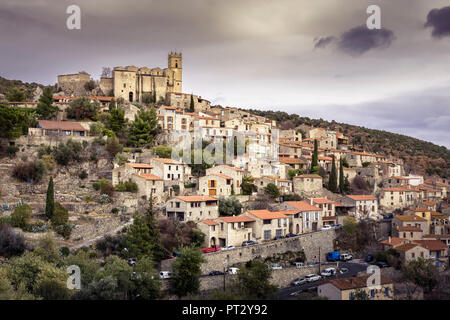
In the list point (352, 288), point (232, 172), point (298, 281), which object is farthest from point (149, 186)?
point (352, 288)

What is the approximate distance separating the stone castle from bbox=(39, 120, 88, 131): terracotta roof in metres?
16.3

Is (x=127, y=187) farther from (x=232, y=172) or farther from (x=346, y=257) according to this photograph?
(x=346, y=257)

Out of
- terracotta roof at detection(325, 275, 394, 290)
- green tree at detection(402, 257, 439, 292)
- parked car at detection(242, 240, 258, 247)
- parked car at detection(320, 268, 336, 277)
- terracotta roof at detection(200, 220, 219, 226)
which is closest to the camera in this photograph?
terracotta roof at detection(325, 275, 394, 290)

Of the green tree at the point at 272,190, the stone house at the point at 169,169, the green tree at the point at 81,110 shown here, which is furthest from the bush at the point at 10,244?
the green tree at the point at 81,110

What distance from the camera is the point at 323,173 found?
60.4 metres

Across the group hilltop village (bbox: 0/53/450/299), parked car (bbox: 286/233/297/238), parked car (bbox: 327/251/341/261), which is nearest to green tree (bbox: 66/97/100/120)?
hilltop village (bbox: 0/53/450/299)

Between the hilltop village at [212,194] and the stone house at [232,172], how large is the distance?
0.32ft

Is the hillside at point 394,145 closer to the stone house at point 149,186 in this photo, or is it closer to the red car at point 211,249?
the stone house at point 149,186

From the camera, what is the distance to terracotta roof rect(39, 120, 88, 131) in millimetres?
54550

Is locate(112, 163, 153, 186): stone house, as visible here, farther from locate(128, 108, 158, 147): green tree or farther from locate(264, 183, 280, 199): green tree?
locate(264, 183, 280, 199): green tree

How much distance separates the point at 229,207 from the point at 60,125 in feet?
70.6
